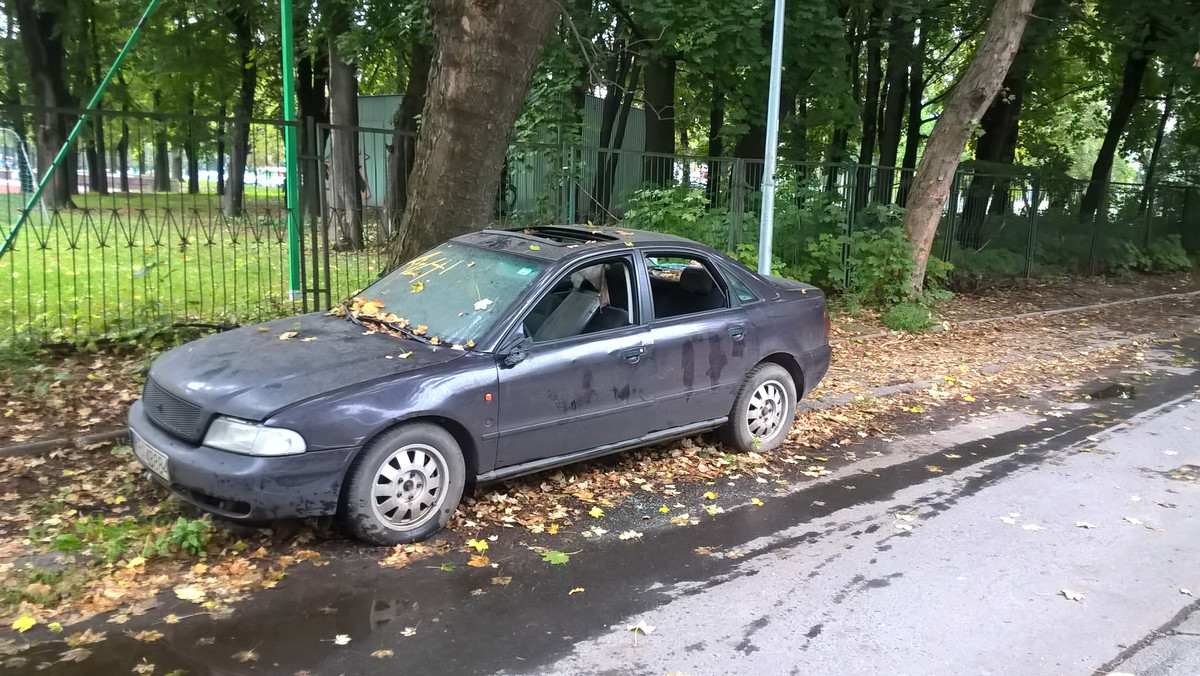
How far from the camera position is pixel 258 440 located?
3.98 m

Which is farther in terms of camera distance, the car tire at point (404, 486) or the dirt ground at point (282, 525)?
the car tire at point (404, 486)

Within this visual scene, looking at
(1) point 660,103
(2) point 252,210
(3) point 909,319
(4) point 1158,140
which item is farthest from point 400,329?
(4) point 1158,140

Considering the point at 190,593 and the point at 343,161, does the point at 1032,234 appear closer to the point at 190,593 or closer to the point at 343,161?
the point at 343,161

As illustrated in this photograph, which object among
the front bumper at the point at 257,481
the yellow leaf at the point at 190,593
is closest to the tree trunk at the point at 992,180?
the front bumper at the point at 257,481

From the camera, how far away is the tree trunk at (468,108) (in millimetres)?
7125

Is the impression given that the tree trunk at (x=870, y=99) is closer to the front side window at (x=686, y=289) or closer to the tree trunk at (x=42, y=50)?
the front side window at (x=686, y=289)

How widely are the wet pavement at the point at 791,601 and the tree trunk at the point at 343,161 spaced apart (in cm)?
515

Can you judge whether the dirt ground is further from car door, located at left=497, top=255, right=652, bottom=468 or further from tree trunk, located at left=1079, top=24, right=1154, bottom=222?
tree trunk, located at left=1079, top=24, right=1154, bottom=222

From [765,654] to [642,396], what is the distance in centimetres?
217

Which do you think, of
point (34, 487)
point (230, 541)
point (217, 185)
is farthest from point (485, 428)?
point (217, 185)

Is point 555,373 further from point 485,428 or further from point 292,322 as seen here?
point 292,322

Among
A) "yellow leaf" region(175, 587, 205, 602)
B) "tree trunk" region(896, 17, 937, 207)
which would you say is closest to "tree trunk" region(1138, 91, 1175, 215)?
"tree trunk" region(896, 17, 937, 207)

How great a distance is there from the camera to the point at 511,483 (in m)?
5.47

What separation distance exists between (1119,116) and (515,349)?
22.9 metres
